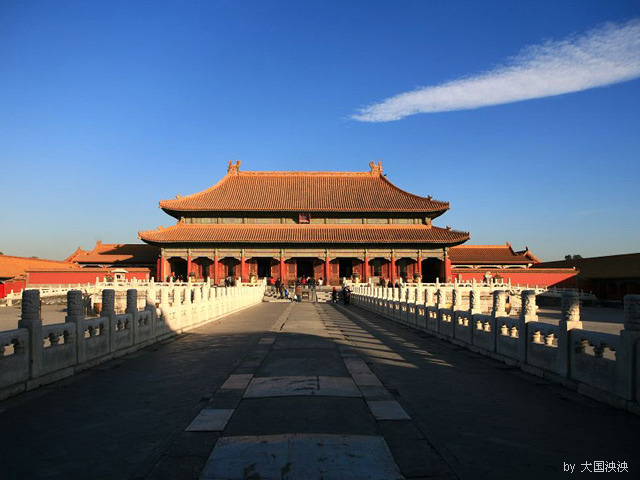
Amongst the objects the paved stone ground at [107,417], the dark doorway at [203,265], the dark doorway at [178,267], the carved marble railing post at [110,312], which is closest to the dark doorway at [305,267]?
the dark doorway at [203,265]

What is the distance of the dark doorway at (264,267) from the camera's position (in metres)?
Answer: 49.3

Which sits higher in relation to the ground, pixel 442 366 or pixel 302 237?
pixel 302 237

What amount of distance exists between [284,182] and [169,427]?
49.8m

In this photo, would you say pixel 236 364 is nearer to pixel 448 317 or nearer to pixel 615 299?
pixel 448 317

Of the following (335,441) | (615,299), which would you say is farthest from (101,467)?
(615,299)

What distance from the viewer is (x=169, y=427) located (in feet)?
15.1

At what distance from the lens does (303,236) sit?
1866 inches

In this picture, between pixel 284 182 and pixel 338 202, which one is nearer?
pixel 338 202

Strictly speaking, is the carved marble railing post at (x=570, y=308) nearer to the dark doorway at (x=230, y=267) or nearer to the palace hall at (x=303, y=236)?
the palace hall at (x=303, y=236)

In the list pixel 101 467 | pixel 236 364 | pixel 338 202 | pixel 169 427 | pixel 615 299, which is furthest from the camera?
pixel 338 202

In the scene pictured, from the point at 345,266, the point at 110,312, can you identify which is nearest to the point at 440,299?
the point at 110,312

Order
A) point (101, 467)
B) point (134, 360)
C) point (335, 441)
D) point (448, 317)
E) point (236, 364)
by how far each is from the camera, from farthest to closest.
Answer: point (448, 317) < point (134, 360) < point (236, 364) < point (335, 441) < point (101, 467)

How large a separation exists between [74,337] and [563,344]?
687cm

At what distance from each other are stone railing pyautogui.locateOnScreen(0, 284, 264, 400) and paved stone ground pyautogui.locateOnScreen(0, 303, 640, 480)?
11.6 inches
